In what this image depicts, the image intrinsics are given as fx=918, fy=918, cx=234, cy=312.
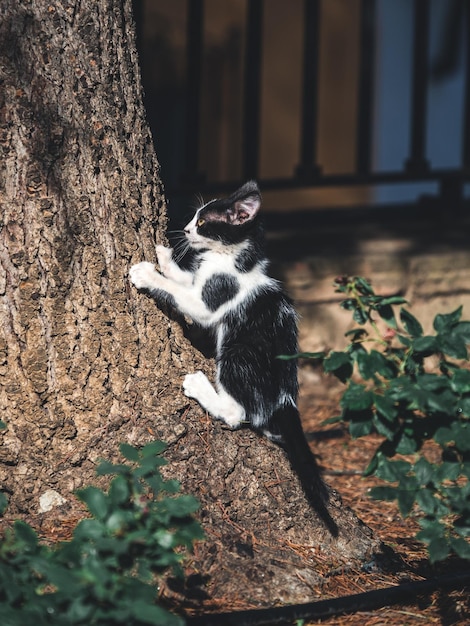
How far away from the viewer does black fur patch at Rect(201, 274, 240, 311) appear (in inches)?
145

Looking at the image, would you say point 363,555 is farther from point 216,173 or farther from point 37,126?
point 216,173

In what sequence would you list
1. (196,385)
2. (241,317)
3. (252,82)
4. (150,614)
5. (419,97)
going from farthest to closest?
(419,97) < (252,82) < (241,317) < (196,385) < (150,614)

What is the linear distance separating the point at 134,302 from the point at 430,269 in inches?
114

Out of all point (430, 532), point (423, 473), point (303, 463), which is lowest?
point (303, 463)

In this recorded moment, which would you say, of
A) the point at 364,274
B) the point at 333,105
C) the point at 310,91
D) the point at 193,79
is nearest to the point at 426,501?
the point at 364,274

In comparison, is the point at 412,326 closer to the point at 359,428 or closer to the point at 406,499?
the point at 359,428

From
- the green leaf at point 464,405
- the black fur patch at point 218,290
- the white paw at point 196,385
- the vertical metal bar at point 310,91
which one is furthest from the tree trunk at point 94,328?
the vertical metal bar at point 310,91

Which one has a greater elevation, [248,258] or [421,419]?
[248,258]

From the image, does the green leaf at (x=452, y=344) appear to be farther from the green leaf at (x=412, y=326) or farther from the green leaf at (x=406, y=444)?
the green leaf at (x=406, y=444)

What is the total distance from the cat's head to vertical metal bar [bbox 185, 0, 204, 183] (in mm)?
2183

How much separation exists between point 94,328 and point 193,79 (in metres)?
3.10

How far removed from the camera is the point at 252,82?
6.06 meters

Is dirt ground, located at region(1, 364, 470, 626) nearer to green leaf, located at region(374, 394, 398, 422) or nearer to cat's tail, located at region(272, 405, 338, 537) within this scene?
cat's tail, located at region(272, 405, 338, 537)

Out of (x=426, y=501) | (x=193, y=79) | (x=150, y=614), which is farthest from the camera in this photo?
(x=193, y=79)
